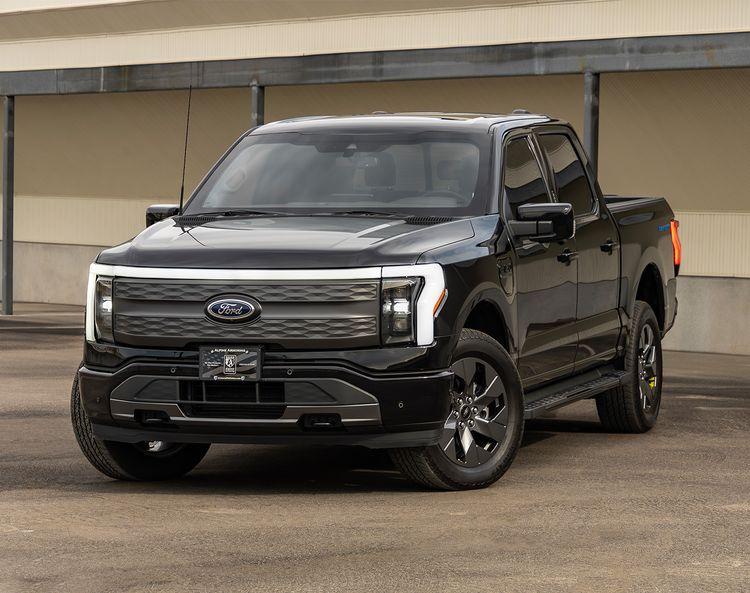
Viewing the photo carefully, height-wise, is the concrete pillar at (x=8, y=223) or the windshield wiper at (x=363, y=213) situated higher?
the concrete pillar at (x=8, y=223)

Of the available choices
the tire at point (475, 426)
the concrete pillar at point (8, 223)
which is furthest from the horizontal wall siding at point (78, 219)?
the tire at point (475, 426)

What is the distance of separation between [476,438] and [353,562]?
1967mm

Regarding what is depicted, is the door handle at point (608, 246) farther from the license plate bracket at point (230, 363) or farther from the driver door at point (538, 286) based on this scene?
the license plate bracket at point (230, 363)

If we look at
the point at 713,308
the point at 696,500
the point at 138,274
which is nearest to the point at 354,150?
the point at 138,274

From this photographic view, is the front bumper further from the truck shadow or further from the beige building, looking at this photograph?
the beige building

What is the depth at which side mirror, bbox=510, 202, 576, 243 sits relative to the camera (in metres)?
8.75

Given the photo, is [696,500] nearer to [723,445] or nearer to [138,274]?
[723,445]

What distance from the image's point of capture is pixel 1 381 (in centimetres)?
1392

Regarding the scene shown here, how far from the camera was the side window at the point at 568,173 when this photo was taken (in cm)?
998

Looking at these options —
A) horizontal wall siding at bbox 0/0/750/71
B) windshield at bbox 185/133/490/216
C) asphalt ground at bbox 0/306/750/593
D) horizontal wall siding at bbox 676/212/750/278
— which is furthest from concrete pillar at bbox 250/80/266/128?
windshield at bbox 185/133/490/216

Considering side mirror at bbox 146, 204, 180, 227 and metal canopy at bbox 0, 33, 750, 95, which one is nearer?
side mirror at bbox 146, 204, 180, 227

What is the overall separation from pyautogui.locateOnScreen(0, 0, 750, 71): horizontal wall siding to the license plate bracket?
30.1 feet

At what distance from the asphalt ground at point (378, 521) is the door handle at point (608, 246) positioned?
1.20m

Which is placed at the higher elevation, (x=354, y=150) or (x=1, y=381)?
(x=354, y=150)
